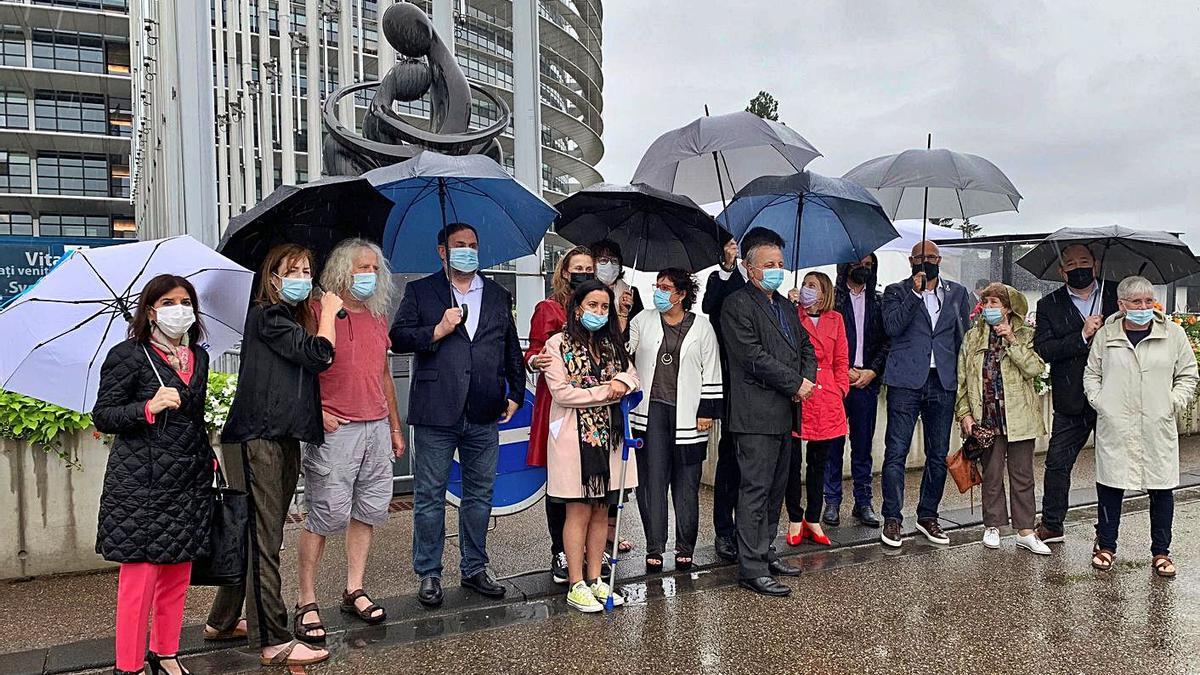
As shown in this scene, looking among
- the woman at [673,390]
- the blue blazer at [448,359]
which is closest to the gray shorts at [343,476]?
the blue blazer at [448,359]

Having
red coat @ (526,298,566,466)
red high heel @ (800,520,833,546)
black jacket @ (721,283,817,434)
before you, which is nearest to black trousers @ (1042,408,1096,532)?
red high heel @ (800,520,833,546)

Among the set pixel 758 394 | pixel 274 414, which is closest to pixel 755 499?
pixel 758 394

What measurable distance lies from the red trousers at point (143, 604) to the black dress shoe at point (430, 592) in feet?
4.16

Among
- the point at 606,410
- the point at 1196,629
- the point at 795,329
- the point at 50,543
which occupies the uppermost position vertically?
the point at 795,329

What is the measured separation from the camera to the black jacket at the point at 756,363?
4.71 metres

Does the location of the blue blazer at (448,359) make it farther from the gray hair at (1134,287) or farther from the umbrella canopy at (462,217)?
the gray hair at (1134,287)

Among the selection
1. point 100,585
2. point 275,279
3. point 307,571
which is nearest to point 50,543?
point 100,585

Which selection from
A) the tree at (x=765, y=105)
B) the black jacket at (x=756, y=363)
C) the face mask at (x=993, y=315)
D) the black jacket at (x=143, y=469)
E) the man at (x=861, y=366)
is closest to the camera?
the black jacket at (x=143, y=469)

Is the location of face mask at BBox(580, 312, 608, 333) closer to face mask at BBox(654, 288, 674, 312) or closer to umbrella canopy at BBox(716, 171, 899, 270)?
face mask at BBox(654, 288, 674, 312)

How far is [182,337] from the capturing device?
139 inches

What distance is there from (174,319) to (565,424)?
1935 millimetres

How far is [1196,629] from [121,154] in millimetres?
58041

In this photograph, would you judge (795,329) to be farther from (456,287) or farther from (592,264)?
(456,287)

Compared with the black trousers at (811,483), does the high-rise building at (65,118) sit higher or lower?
higher
